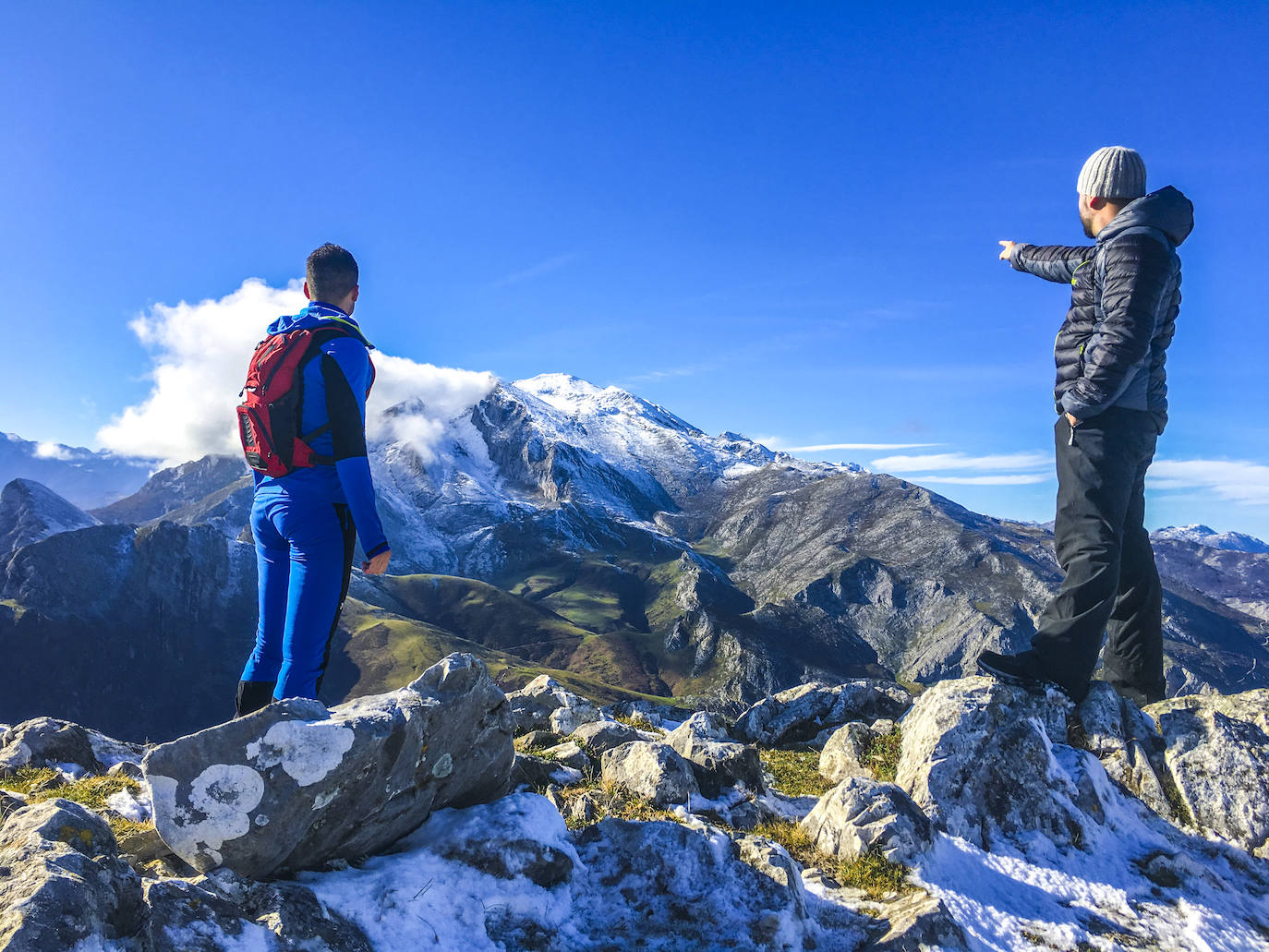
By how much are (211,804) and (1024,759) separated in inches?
396

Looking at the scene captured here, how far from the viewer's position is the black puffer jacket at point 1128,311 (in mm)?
9414

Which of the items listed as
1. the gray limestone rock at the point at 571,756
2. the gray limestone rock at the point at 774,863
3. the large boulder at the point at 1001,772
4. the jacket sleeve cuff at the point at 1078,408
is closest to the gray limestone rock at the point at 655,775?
the gray limestone rock at the point at 571,756

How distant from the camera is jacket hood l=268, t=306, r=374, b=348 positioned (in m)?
8.74

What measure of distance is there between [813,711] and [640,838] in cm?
1421

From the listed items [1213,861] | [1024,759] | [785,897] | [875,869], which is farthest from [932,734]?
[785,897]

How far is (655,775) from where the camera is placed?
1080cm

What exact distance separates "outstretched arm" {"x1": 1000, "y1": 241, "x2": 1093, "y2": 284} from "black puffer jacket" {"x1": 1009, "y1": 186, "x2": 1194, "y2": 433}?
0.68 meters

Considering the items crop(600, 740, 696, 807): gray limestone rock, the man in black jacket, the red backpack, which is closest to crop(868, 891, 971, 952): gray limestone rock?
crop(600, 740, 696, 807): gray limestone rock

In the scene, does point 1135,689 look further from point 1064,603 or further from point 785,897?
point 785,897

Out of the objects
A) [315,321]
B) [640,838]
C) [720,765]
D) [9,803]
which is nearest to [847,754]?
[720,765]

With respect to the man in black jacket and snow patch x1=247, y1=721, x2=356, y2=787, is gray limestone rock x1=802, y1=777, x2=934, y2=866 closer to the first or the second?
the man in black jacket

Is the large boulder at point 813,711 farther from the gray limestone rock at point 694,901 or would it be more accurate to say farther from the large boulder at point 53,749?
the large boulder at point 53,749

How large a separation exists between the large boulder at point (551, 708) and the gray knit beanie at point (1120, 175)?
13962 millimetres

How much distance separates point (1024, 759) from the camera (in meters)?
9.96
